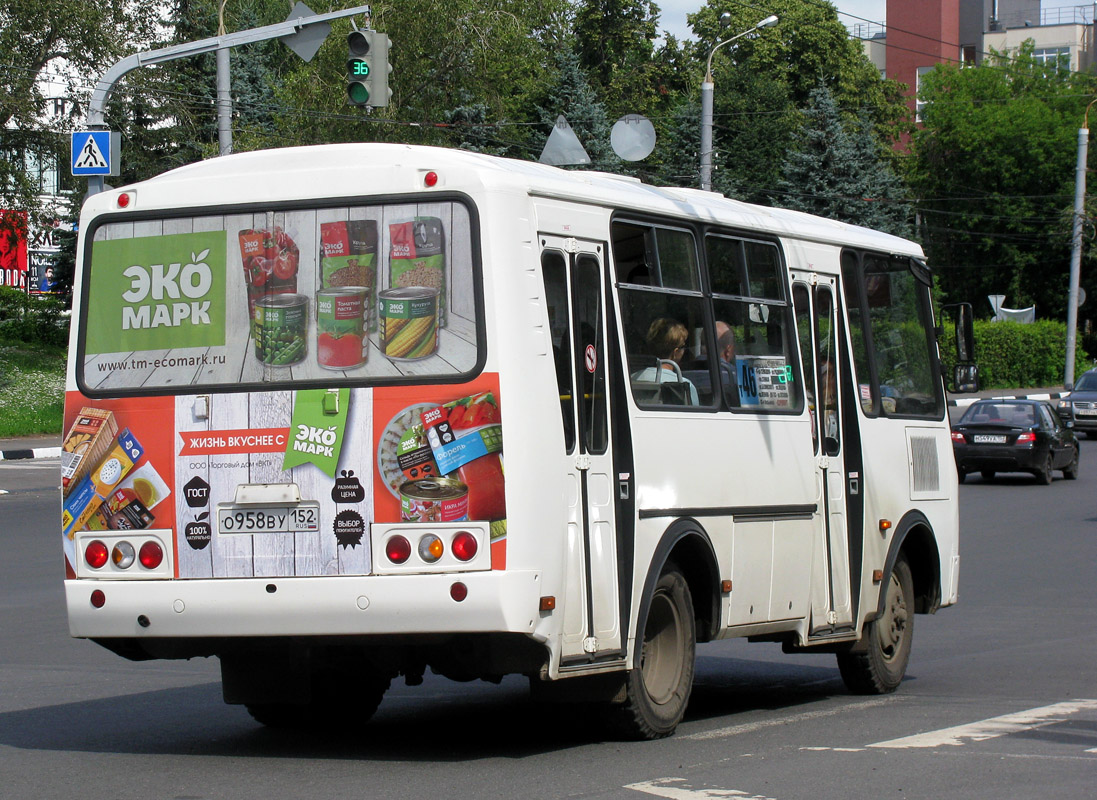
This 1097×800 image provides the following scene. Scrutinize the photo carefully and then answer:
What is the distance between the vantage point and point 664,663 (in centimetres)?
814

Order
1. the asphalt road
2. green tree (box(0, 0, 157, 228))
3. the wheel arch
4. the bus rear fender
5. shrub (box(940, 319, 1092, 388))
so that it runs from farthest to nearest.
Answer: shrub (box(940, 319, 1092, 388)) → green tree (box(0, 0, 157, 228)) → the wheel arch → the bus rear fender → the asphalt road

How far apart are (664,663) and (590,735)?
51cm

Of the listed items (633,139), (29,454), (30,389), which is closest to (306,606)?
(633,139)

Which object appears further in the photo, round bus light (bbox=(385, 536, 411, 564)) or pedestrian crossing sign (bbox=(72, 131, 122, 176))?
pedestrian crossing sign (bbox=(72, 131, 122, 176))

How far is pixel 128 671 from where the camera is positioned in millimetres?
10844

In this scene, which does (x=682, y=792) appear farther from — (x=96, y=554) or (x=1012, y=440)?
(x=1012, y=440)

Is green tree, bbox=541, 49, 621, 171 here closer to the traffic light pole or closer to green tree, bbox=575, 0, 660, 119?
green tree, bbox=575, 0, 660, 119

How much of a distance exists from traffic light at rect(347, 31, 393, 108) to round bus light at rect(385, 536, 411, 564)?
13.0 metres

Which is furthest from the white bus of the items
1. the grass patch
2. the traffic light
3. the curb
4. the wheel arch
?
the grass patch

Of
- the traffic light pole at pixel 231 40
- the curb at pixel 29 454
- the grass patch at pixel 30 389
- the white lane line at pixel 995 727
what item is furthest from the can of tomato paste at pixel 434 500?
the grass patch at pixel 30 389

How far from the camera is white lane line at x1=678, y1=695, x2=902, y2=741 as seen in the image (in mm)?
8219

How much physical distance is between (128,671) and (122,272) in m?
4.10

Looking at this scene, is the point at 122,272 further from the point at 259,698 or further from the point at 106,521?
the point at 259,698

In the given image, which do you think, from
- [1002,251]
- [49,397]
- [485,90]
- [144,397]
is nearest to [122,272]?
[144,397]
